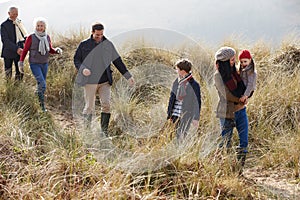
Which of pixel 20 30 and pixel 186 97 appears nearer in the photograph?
pixel 186 97

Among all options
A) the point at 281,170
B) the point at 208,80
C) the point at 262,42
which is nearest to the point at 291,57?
the point at 262,42

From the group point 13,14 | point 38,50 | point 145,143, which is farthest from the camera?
point 13,14

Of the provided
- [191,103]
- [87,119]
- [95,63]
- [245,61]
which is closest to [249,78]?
[245,61]

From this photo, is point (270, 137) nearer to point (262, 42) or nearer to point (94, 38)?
point (94, 38)

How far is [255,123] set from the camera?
7.11 meters

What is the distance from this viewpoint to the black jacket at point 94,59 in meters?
6.15

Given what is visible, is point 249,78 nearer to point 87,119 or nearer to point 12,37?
point 87,119

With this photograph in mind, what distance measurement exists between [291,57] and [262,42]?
91cm

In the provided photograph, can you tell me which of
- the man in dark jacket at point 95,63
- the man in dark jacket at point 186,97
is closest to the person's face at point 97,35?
the man in dark jacket at point 95,63

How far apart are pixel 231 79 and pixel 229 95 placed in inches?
8.6

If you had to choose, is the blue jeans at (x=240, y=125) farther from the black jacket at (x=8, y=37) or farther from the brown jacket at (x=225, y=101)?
the black jacket at (x=8, y=37)

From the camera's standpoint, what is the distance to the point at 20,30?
8.03 m

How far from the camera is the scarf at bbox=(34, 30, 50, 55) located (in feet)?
23.3

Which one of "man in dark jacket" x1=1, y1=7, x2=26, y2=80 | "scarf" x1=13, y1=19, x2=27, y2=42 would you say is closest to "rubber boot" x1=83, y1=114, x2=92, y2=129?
"man in dark jacket" x1=1, y1=7, x2=26, y2=80
